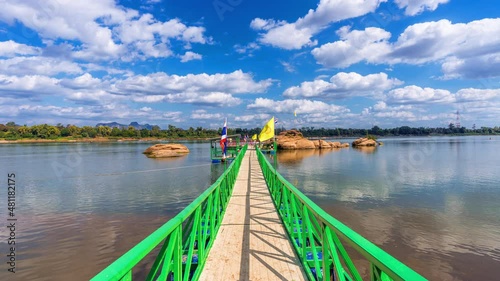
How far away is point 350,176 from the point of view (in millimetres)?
26625

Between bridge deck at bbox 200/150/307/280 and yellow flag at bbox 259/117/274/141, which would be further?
yellow flag at bbox 259/117/274/141

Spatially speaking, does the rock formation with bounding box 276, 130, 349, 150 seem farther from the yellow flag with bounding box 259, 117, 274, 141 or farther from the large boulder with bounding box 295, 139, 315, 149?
the yellow flag with bounding box 259, 117, 274, 141

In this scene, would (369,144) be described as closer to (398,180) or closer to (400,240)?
(398,180)

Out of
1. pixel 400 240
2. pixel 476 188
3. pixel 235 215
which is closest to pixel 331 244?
pixel 235 215

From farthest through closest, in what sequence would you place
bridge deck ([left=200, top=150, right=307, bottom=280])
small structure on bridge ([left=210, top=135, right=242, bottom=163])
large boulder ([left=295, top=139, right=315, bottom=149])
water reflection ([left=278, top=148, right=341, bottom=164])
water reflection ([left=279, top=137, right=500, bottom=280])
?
large boulder ([left=295, top=139, right=315, bottom=149]), water reflection ([left=278, top=148, right=341, bottom=164]), small structure on bridge ([left=210, top=135, right=242, bottom=163]), water reflection ([left=279, top=137, right=500, bottom=280]), bridge deck ([left=200, top=150, right=307, bottom=280])

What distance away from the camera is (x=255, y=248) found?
580 cm

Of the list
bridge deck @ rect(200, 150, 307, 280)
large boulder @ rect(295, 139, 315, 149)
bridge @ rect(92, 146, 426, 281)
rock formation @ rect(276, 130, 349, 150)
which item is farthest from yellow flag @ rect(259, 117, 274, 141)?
large boulder @ rect(295, 139, 315, 149)

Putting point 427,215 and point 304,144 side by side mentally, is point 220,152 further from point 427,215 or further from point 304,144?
point 304,144

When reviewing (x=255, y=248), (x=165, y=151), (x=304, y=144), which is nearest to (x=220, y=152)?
(x=165, y=151)

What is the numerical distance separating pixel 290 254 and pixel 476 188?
22.2 meters


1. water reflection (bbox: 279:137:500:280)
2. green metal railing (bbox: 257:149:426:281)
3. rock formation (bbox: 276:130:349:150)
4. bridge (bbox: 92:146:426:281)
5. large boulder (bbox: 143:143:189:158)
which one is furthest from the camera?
rock formation (bbox: 276:130:349:150)

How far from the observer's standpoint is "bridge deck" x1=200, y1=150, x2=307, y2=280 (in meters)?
4.72

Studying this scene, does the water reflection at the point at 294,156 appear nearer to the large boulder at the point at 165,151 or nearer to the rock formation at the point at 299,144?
the rock formation at the point at 299,144

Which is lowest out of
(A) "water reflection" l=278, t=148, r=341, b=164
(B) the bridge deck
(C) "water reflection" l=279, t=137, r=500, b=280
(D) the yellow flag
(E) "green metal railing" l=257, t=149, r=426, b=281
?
(C) "water reflection" l=279, t=137, r=500, b=280
